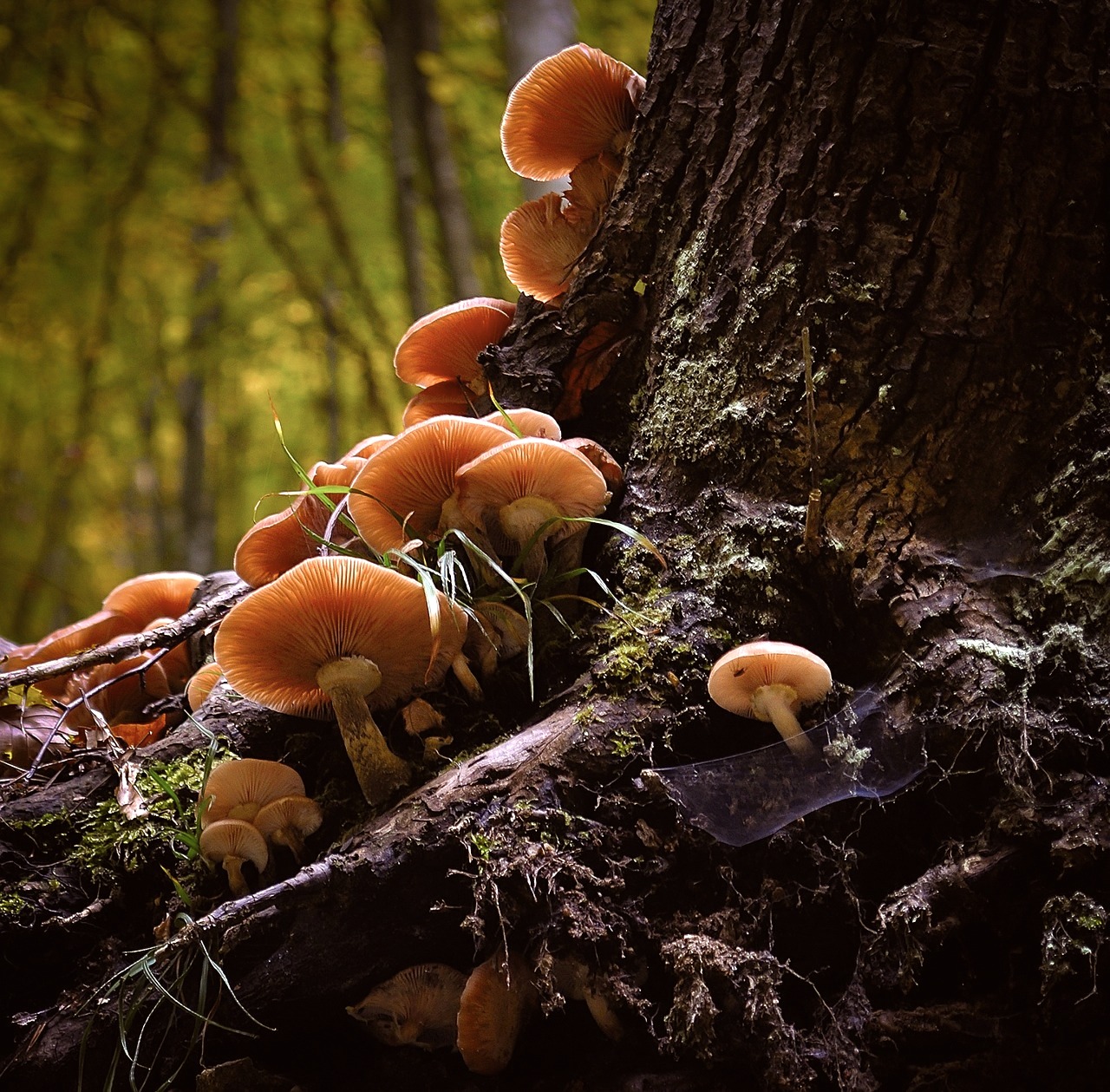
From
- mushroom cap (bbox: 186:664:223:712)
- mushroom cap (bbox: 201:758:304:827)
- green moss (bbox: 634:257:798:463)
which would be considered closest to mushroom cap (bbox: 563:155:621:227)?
green moss (bbox: 634:257:798:463)

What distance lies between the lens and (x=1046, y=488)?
1562 millimetres

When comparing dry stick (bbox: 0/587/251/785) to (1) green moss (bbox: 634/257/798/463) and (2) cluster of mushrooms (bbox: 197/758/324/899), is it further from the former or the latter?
(1) green moss (bbox: 634/257/798/463)

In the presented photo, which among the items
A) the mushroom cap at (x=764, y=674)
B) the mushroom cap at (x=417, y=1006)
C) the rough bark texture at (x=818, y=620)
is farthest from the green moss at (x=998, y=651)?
the mushroom cap at (x=417, y=1006)

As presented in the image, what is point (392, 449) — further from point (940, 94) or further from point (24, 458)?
point (24, 458)

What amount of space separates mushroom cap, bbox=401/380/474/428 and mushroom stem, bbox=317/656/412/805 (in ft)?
2.96

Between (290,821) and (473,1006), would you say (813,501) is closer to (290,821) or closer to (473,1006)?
(473,1006)

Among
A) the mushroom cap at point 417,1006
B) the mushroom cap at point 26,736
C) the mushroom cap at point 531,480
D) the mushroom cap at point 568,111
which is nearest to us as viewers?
the mushroom cap at point 417,1006

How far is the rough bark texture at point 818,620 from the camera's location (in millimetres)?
1199

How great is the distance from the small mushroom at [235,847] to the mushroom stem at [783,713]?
0.95 m

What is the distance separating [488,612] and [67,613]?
951cm

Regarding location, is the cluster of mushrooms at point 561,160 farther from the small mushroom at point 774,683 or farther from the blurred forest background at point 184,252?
the blurred forest background at point 184,252

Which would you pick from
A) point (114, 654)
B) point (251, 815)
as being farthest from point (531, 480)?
point (114, 654)

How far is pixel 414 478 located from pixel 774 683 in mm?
880

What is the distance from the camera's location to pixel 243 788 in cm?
155
